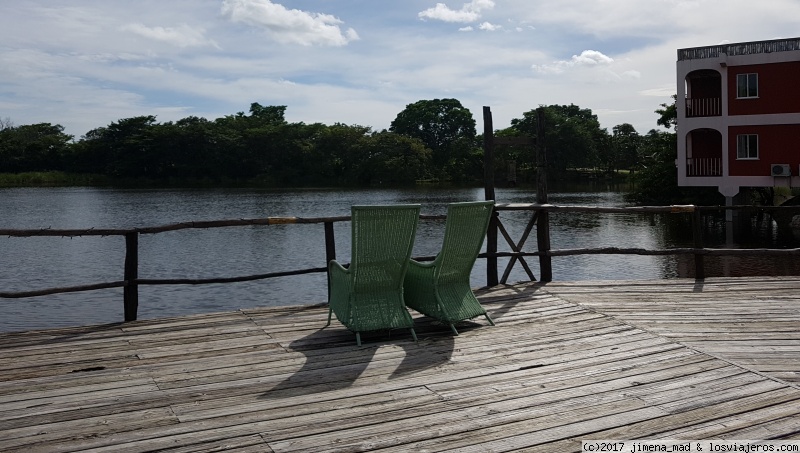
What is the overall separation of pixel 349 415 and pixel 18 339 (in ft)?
10.6

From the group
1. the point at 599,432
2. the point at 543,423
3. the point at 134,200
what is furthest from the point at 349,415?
the point at 134,200

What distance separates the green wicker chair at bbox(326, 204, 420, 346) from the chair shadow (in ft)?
0.45

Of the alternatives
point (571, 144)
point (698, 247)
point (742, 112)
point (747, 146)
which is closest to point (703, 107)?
point (742, 112)

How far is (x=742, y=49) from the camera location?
28.1 m

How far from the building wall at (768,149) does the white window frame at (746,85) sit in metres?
1.15

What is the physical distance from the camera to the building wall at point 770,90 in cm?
2736

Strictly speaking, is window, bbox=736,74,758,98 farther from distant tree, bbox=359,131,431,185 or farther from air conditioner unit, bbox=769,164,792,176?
distant tree, bbox=359,131,431,185

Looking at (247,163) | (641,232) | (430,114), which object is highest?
(430,114)

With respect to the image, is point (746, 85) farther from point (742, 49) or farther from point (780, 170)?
Answer: point (780, 170)

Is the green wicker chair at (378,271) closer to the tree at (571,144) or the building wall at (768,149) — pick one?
the building wall at (768,149)

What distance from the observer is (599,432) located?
11.6 ft

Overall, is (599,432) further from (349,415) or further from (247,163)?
(247,163)

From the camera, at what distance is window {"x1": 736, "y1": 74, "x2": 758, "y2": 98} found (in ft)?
92.3

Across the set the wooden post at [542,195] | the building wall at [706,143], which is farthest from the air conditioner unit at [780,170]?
the wooden post at [542,195]
